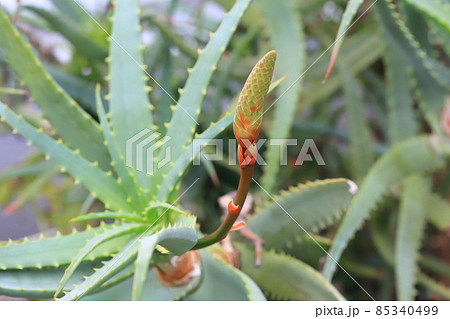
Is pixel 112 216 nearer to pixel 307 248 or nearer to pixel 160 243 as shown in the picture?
→ pixel 160 243

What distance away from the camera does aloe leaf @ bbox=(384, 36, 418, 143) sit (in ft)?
1.58

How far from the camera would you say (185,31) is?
602 mm

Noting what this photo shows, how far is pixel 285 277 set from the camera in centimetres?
34

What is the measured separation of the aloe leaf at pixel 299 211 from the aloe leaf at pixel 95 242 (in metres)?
0.11

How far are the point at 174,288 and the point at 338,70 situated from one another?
34cm

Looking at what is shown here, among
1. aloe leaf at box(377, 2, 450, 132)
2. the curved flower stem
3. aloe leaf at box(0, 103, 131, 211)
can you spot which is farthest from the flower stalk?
aloe leaf at box(377, 2, 450, 132)

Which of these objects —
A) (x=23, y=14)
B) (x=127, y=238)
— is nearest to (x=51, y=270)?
(x=127, y=238)

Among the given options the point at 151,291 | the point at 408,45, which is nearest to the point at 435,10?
the point at 408,45

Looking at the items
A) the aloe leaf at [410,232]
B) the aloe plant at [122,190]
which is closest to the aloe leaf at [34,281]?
the aloe plant at [122,190]

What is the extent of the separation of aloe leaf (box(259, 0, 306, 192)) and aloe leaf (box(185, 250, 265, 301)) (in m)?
0.10

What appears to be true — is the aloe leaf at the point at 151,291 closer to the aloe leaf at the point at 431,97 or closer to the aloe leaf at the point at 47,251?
the aloe leaf at the point at 47,251

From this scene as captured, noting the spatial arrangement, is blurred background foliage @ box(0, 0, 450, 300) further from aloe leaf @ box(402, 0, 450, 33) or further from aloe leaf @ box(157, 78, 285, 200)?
aloe leaf @ box(157, 78, 285, 200)

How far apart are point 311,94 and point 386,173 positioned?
189 millimetres

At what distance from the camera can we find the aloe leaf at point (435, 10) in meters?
0.35
